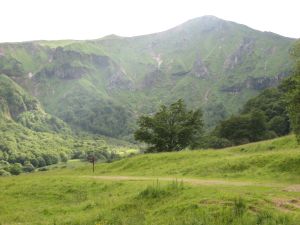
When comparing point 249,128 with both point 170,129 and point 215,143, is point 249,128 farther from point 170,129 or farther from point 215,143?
point 170,129

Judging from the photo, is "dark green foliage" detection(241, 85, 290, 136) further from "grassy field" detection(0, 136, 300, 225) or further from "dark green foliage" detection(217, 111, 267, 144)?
"grassy field" detection(0, 136, 300, 225)

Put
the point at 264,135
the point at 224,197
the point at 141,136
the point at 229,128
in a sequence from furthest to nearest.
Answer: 1. the point at 229,128
2. the point at 264,135
3. the point at 141,136
4. the point at 224,197

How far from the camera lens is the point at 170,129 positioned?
3044 inches

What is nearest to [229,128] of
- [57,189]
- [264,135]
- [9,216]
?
[264,135]

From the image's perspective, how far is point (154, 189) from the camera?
2706 centimetres

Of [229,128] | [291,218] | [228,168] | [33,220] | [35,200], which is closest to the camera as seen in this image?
[291,218]

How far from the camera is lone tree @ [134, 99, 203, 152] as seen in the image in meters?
77.2

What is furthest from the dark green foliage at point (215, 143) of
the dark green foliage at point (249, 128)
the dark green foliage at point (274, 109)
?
the dark green foliage at point (274, 109)

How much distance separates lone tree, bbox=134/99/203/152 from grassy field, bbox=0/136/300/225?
28.9 m

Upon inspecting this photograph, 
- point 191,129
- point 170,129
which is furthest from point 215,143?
point 170,129

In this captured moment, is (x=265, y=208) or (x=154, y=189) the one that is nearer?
(x=265, y=208)

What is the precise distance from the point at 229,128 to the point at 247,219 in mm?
77638

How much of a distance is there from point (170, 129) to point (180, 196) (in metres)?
51.8

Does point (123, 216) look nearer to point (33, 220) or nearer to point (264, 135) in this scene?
point (33, 220)
